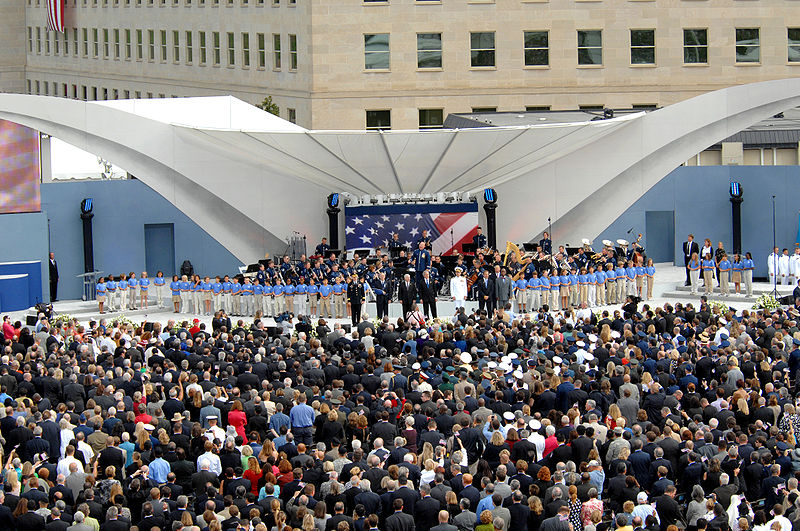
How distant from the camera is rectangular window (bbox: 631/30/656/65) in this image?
63.4 m

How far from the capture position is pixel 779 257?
1638 inches

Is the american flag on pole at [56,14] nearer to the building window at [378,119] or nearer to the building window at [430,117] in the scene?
the building window at [378,119]

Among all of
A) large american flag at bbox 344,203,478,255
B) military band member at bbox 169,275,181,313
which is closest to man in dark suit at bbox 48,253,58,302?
military band member at bbox 169,275,181,313

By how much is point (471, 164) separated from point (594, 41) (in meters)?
21.8

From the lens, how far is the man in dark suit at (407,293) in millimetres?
35875

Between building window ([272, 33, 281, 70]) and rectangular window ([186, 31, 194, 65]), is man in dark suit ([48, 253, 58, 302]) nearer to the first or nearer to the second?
building window ([272, 33, 281, 70])

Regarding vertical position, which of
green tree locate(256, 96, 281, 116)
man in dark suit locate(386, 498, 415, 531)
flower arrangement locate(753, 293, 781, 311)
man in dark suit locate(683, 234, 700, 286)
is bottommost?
man in dark suit locate(386, 498, 415, 531)

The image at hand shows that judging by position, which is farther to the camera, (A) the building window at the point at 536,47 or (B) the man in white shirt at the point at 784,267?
(A) the building window at the point at 536,47

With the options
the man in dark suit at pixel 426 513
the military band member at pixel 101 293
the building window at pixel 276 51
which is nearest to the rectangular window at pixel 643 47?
the building window at pixel 276 51

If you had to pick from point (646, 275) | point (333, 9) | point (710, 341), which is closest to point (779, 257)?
point (646, 275)

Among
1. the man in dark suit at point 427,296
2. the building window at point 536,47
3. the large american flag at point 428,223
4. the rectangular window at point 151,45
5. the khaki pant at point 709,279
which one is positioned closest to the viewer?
the man in dark suit at point 427,296

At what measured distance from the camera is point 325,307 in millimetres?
38500

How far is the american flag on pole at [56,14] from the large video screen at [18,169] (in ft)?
172

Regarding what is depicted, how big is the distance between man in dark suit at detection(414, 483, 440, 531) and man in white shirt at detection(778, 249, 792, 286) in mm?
25885
